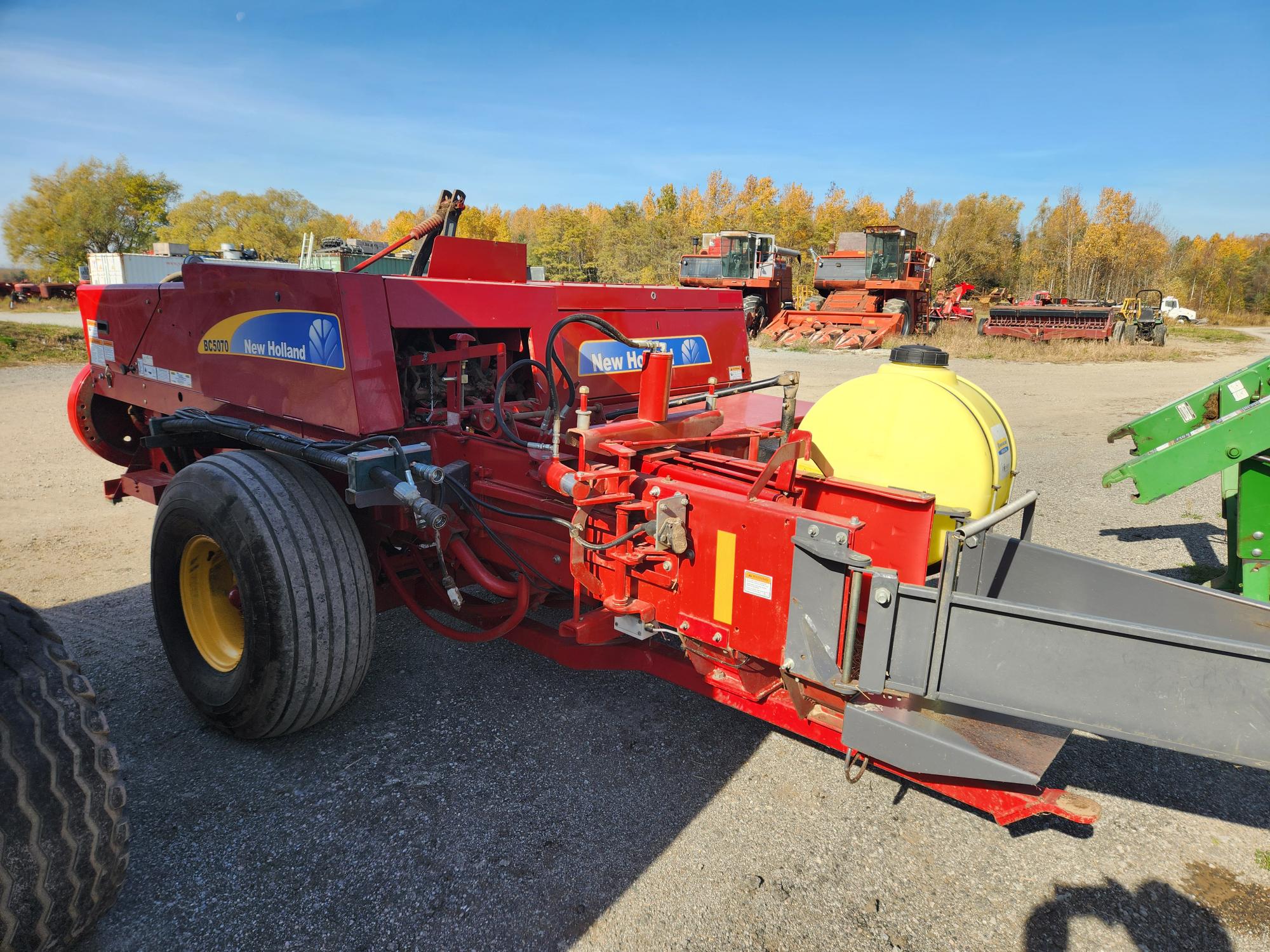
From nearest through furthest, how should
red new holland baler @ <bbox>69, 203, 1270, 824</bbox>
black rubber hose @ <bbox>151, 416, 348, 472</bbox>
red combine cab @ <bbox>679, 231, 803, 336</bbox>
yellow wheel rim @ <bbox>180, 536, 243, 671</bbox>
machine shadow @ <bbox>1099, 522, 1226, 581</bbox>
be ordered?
1. red new holland baler @ <bbox>69, 203, 1270, 824</bbox>
2. black rubber hose @ <bbox>151, 416, 348, 472</bbox>
3. yellow wheel rim @ <bbox>180, 536, 243, 671</bbox>
4. machine shadow @ <bbox>1099, 522, 1226, 581</bbox>
5. red combine cab @ <bbox>679, 231, 803, 336</bbox>

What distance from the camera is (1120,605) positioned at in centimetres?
266

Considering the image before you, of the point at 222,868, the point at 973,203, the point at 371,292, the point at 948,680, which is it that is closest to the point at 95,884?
the point at 222,868

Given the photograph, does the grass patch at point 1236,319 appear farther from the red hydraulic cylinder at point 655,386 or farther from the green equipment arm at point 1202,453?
the red hydraulic cylinder at point 655,386

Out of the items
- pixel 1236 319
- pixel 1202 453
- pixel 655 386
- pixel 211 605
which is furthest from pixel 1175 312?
pixel 211 605

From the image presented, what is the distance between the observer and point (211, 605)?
3342mm

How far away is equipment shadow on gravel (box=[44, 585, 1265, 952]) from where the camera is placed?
224 cm

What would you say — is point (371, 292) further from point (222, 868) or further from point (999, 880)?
point (999, 880)

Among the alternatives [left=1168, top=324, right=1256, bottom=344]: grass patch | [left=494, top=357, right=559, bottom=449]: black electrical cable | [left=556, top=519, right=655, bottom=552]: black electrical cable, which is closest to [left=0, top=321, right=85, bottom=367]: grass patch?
[left=494, top=357, right=559, bottom=449]: black electrical cable

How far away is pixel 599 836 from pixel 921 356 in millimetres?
2181

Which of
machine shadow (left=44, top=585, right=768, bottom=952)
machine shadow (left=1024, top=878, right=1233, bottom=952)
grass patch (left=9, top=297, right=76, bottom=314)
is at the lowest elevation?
machine shadow (left=44, top=585, right=768, bottom=952)

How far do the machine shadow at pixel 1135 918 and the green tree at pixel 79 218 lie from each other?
1994 inches

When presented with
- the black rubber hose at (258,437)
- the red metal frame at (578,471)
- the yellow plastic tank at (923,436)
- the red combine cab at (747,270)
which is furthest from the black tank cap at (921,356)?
the red combine cab at (747,270)

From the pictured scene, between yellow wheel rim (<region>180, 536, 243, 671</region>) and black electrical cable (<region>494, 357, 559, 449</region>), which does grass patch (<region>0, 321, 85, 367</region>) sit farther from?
black electrical cable (<region>494, 357, 559, 449</region>)

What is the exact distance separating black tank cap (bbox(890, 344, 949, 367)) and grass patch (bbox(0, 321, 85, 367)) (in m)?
15.9
